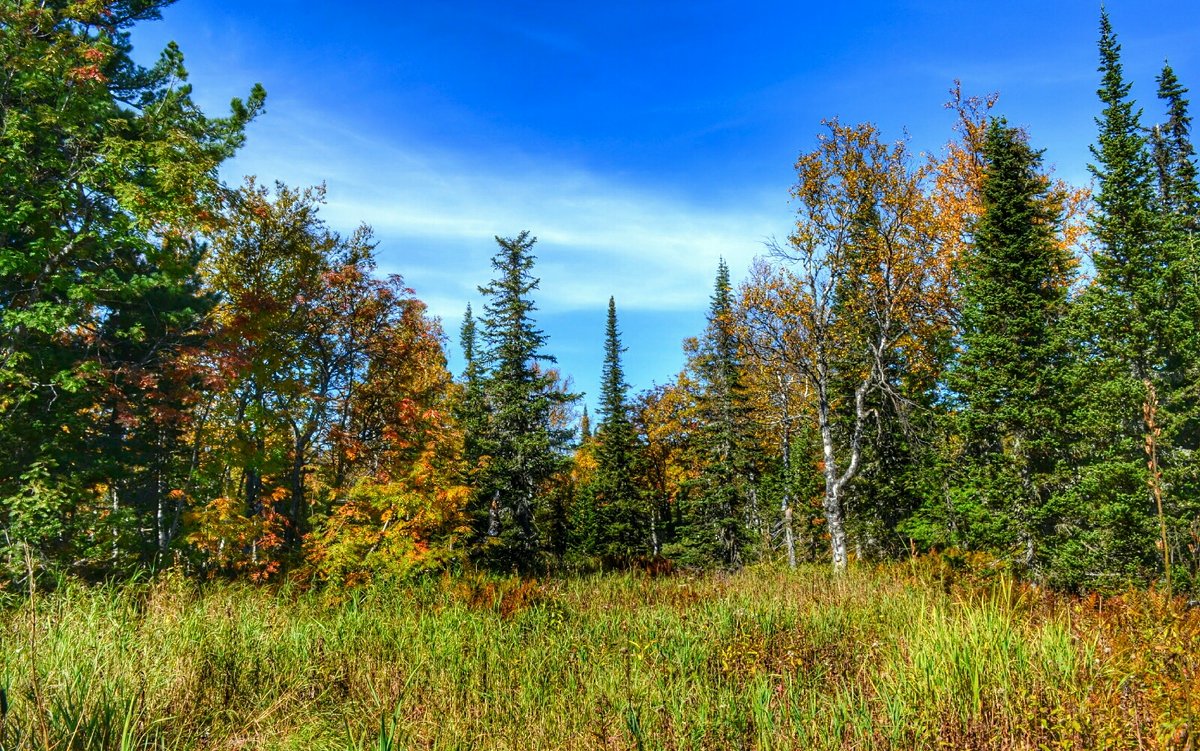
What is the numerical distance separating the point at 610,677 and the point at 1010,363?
48.7 feet

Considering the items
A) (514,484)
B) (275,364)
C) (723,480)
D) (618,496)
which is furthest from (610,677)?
(618,496)

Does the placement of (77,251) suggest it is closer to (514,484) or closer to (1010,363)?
(514,484)

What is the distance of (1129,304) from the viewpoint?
1276 centimetres

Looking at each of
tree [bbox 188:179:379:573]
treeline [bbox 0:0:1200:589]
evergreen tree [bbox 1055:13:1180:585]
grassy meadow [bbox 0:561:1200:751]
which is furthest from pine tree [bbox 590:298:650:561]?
grassy meadow [bbox 0:561:1200:751]

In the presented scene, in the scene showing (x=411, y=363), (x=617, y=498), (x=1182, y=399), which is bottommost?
(x=617, y=498)

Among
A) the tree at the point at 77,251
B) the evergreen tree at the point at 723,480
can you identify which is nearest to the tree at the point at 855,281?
the evergreen tree at the point at 723,480

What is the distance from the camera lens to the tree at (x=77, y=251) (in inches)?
422

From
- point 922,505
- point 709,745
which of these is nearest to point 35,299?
point 709,745

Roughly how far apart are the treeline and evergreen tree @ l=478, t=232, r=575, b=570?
13 cm

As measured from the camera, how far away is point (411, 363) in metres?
17.4

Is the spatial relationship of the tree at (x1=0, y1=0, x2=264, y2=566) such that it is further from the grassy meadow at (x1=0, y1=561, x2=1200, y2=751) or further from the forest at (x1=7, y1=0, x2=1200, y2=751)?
the grassy meadow at (x1=0, y1=561, x2=1200, y2=751)

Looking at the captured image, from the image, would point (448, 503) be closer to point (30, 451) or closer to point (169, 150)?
point (30, 451)

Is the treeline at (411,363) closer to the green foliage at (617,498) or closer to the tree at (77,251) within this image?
the tree at (77,251)

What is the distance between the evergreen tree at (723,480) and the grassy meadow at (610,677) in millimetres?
18362
